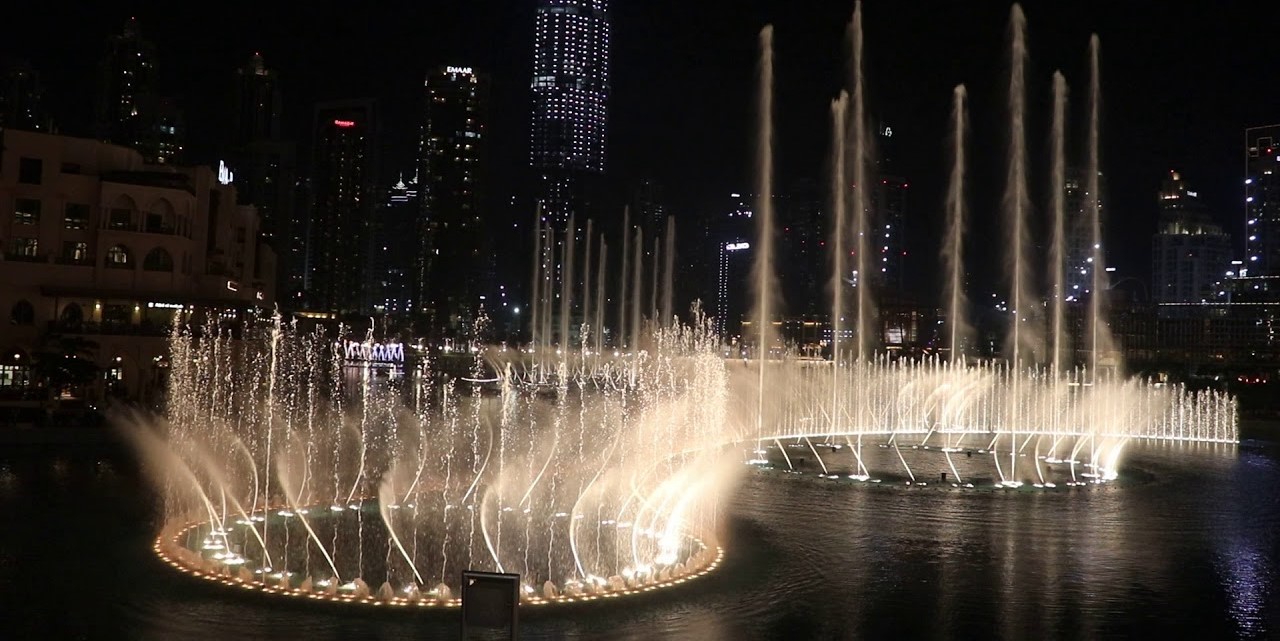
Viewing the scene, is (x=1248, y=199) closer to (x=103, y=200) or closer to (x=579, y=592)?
(x=103, y=200)

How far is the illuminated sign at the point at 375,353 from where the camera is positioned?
112750mm

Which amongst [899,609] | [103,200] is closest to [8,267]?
[103,200]

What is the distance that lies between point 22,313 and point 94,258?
11.9 feet

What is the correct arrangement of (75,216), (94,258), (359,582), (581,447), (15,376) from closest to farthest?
(359,582) < (581,447) < (15,376) < (75,216) < (94,258)

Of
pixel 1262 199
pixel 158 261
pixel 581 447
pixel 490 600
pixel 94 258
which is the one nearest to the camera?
pixel 490 600

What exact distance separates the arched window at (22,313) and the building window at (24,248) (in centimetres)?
193

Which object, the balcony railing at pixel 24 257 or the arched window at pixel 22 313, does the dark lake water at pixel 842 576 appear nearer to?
the arched window at pixel 22 313

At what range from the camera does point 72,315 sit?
4422 centimetres

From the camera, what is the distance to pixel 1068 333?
11694 cm

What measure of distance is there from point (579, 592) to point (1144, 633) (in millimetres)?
7315

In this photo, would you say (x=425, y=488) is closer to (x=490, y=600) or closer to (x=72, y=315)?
(x=490, y=600)

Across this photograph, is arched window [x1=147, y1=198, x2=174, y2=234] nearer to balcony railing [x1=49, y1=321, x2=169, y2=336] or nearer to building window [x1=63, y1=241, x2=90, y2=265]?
building window [x1=63, y1=241, x2=90, y2=265]

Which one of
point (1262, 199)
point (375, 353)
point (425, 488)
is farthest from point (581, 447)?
point (1262, 199)

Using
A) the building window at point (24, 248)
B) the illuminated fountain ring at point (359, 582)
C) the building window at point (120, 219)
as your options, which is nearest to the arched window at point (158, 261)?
the building window at point (120, 219)
